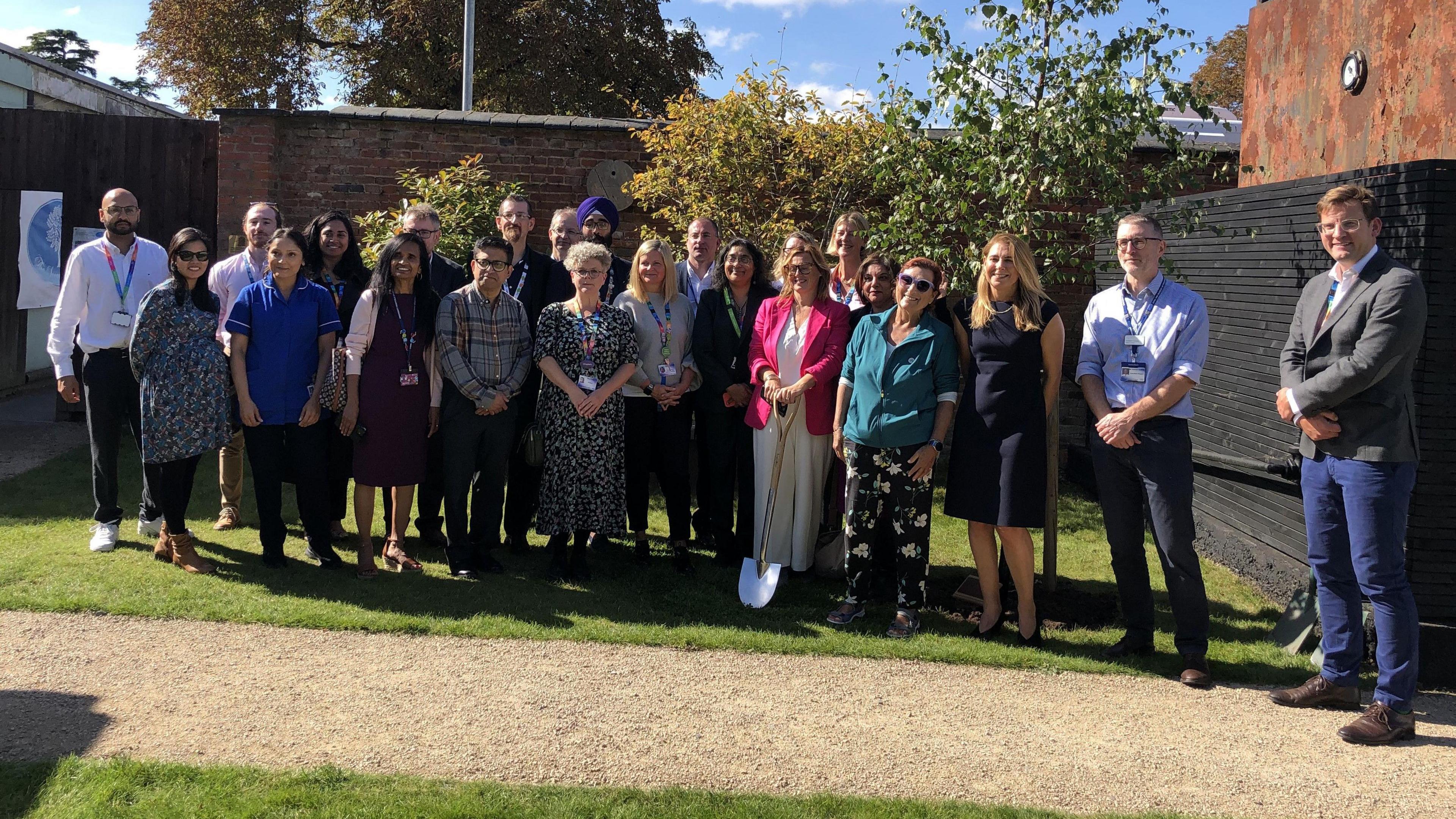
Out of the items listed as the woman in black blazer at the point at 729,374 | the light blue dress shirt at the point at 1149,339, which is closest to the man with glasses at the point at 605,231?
the woman in black blazer at the point at 729,374

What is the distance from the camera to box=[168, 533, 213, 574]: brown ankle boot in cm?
592

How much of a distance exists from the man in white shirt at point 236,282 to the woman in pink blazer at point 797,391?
298 cm

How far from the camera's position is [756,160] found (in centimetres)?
907

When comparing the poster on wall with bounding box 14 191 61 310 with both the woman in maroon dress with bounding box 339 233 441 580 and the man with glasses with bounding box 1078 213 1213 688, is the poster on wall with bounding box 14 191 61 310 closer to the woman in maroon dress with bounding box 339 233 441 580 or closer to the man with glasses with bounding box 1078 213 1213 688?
the woman in maroon dress with bounding box 339 233 441 580

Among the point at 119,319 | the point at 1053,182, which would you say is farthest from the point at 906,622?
the point at 119,319

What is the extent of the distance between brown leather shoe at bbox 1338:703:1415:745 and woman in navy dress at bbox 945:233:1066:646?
1405 millimetres

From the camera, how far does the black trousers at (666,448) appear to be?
636 cm

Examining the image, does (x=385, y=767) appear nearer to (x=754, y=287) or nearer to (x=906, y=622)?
(x=906, y=622)

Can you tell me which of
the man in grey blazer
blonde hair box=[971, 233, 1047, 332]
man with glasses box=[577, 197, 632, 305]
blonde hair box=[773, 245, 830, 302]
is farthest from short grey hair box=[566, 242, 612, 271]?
the man in grey blazer

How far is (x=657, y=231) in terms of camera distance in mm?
9977

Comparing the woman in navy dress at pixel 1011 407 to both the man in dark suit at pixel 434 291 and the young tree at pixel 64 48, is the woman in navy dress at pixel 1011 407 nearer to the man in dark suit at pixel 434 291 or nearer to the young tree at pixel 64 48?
the man in dark suit at pixel 434 291

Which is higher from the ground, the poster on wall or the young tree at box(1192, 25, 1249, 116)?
the young tree at box(1192, 25, 1249, 116)

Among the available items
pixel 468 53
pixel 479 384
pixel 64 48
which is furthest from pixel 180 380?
pixel 64 48

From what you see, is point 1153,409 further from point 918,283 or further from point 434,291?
point 434,291
